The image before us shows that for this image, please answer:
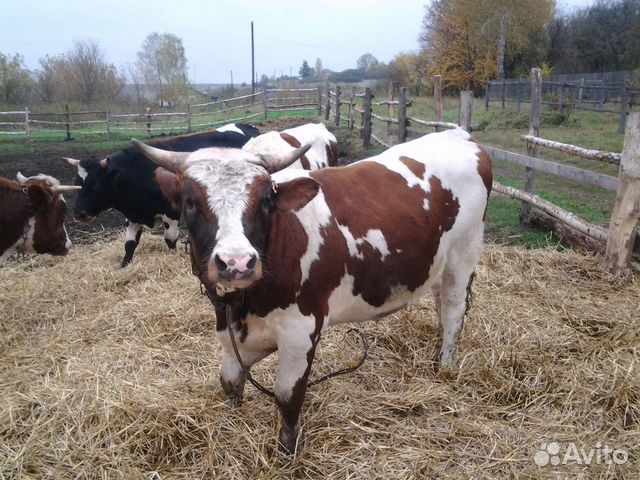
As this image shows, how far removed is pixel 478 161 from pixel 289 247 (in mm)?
1878

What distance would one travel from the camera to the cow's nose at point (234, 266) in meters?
2.18

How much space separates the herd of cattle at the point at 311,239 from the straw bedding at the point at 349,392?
0.29m

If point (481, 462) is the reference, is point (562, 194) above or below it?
above

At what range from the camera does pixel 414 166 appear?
12.0 ft

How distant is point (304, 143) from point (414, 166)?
2.94 metres

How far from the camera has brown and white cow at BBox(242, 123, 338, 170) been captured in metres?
5.56

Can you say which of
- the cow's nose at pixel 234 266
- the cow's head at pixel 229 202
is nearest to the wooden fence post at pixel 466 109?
the cow's head at pixel 229 202

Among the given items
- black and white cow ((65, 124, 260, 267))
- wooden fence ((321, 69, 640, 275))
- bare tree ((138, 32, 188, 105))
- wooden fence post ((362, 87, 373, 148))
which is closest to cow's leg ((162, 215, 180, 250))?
black and white cow ((65, 124, 260, 267))

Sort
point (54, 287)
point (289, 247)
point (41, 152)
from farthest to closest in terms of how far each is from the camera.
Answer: point (41, 152)
point (54, 287)
point (289, 247)

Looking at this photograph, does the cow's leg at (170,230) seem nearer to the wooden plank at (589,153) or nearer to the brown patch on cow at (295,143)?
the brown patch on cow at (295,143)

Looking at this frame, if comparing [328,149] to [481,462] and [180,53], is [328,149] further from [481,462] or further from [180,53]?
[180,53]

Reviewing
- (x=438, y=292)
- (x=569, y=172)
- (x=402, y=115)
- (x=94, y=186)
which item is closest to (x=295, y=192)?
(x=438, y=292)

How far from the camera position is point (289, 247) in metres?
2.82

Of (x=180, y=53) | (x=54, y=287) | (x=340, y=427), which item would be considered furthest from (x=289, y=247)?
(x=180, y=53)
